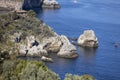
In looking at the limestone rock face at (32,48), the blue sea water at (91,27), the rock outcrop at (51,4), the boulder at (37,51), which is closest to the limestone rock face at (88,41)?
the blue sea water at (91,27)

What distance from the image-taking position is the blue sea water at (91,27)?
76.7m

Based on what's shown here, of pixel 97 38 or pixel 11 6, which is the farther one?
pixel 11 6

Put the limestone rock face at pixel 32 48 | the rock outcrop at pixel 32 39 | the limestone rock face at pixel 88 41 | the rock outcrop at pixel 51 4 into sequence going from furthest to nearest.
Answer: the rock outcrop at pixel 51 4 → the limestone rock face at pixel 88 41 → the rock outcrop at pixel 32 39 → the limestone rock face at pixel 32 48

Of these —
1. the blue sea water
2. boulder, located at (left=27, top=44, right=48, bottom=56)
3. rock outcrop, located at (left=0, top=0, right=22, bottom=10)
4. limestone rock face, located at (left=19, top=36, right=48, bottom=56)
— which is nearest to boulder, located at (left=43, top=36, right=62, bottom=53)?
limestone rock face, located at (left=19, top=36, right=48, bottom=56)

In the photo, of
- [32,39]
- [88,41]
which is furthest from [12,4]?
[32,39]

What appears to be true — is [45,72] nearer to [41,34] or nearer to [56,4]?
[41,34]

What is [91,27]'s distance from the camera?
111750 millimetres

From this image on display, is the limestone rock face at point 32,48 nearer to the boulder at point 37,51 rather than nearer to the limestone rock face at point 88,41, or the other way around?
the boulder at point 37,51

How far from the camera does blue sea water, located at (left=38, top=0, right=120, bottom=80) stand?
76744 millimetres

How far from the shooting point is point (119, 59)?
85.1 m

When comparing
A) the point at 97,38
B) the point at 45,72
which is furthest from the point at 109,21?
the point at 45,72

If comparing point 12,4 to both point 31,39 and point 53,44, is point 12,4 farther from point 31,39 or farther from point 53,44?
point 53,44

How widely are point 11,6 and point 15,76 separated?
281 ft

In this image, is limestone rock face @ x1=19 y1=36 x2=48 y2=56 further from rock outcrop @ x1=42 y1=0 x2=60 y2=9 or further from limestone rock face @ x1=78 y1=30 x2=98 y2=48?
rock outcrop @ x1=42 y1=0 x2=60 y2=9
